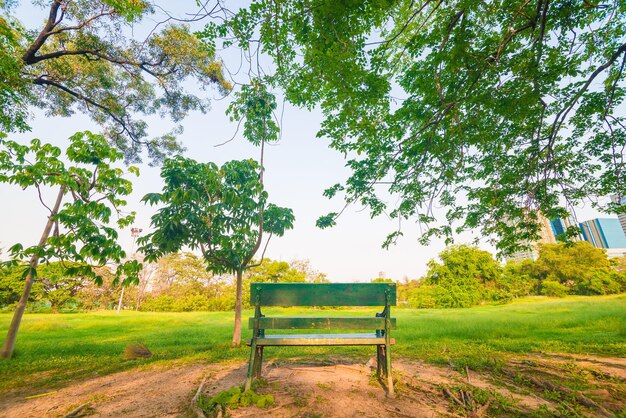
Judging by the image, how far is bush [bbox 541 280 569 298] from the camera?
110 ft

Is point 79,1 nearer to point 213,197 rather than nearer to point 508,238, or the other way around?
point 213,197

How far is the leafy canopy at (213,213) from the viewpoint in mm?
6727

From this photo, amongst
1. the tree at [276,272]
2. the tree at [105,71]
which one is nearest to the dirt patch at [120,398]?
the tree at [105,71]

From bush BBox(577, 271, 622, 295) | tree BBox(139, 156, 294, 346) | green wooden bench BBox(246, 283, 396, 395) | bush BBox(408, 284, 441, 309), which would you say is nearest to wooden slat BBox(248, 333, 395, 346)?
green wooden bench BBox(246, 283, 396, 395)

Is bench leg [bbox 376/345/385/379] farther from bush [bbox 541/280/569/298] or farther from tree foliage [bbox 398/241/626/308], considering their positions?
bush [bbox 541/280/569/298]

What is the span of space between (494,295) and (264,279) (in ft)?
99.4

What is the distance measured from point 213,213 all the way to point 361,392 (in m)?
5.48

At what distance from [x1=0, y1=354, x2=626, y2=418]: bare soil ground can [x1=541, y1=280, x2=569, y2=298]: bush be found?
4003 centimetres

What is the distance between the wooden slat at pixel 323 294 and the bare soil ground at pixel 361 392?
1.05m

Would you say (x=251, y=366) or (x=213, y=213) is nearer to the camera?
(x=251, y=366)

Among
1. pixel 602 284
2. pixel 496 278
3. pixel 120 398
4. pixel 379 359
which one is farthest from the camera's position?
pixel 496 278

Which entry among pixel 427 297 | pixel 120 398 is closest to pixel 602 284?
pixel 427 297

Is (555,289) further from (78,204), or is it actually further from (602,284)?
(78,204)

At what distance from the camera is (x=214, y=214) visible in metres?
7.03
